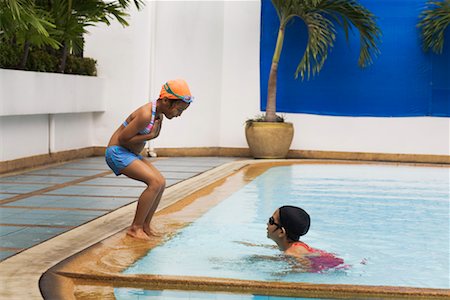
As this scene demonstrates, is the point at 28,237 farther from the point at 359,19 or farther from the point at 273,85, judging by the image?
the point at 359,19

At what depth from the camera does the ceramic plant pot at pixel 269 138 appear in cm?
1372

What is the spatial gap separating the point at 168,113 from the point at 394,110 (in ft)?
28.5

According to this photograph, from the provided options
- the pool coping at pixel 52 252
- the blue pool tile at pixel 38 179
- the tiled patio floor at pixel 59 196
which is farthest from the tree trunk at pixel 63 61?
the pool coping at pixel 52 252

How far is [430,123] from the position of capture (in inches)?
561

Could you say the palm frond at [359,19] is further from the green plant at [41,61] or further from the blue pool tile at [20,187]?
the blue pool tile at [20,187]

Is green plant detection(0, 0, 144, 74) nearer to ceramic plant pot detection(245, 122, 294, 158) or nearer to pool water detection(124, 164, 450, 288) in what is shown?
pool water detection(124, 164, 450, 288)

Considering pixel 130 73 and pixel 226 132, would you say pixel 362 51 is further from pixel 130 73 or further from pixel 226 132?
pixel 130 73

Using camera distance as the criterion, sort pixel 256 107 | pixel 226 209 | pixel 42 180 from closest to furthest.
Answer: pixel 226 209, pixel 42 180, pixel 256 107

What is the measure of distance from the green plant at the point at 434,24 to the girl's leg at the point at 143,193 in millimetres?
8383

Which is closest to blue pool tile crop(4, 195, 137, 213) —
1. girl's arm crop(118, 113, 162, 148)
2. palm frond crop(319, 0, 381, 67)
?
girl's arm crop(118, 113, 162, 148)

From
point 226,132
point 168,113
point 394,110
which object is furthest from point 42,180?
point 394,110

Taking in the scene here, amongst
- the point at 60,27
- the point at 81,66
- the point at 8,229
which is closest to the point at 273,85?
the point at 81,66

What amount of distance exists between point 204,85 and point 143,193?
26.7 feet

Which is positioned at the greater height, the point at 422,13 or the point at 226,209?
the point at 422,13
